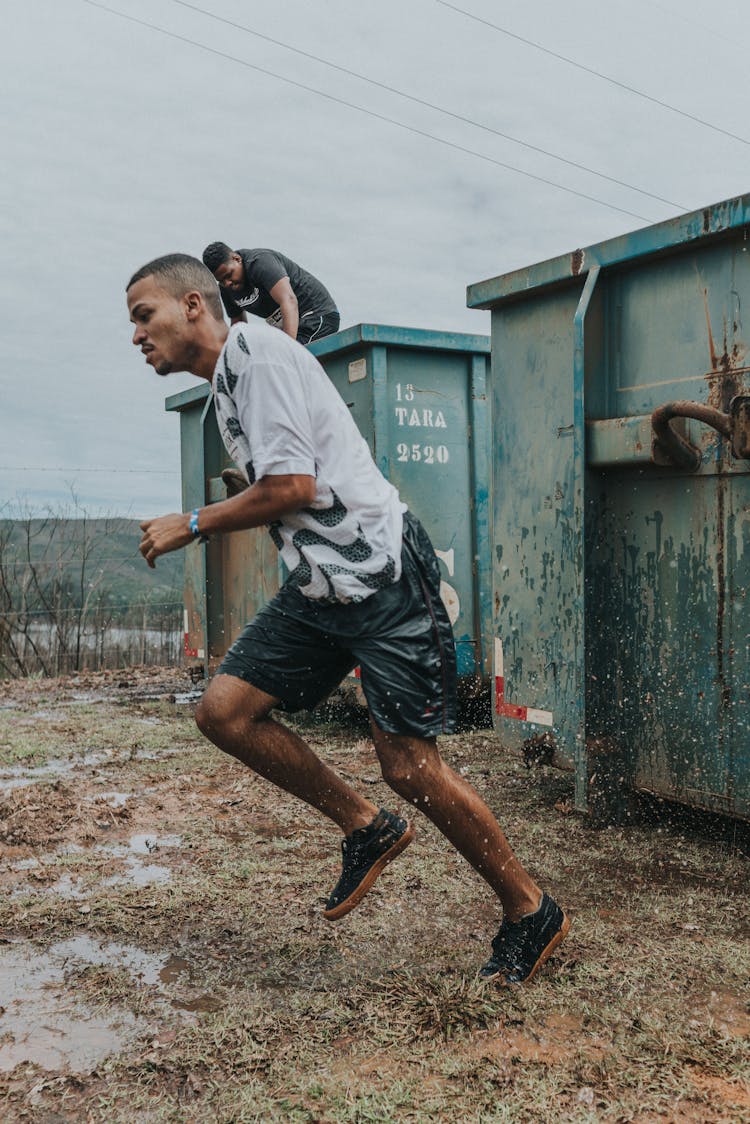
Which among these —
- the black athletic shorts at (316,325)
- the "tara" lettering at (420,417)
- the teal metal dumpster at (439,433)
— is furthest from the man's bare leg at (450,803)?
the black athletic shorts at (316,325)

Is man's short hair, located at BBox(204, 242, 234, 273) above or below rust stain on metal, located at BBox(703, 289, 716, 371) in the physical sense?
above

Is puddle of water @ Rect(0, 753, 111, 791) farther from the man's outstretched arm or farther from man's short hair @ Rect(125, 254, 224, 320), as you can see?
man's short hair @ Rect(125, 254, 224, 320)

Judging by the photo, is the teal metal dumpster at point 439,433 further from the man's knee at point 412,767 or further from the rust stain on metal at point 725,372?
the man's knee at point 412,767

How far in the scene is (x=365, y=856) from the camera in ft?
8.64

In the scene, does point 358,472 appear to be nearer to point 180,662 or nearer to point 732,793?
point 732,793

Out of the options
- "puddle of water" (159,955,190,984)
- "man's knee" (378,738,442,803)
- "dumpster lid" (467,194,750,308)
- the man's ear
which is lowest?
"puddle of water" (159,955,190,984)

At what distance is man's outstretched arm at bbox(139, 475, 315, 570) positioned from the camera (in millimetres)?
A: 2355

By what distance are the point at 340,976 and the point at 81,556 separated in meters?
9.38

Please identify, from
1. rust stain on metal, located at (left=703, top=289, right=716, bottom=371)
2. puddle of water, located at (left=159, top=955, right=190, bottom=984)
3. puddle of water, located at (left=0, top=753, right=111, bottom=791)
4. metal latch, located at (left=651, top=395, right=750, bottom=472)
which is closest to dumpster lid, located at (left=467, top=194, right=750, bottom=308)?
rust stain on metal, located at (left=703, top=289, right=716, bottom=371)

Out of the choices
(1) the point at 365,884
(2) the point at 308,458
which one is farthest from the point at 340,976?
(2) the point at 308,458

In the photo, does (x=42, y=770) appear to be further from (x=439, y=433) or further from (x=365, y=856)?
(x=365, y=856)

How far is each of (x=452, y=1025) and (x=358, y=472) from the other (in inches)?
52.3

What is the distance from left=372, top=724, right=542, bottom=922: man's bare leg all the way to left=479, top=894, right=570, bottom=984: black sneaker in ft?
0.13

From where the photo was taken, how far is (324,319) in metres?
6.01
